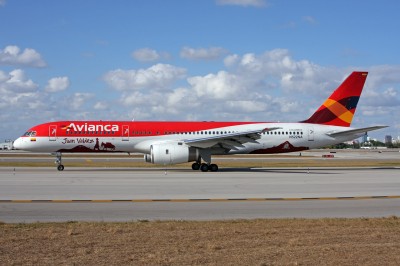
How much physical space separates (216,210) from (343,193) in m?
7.27

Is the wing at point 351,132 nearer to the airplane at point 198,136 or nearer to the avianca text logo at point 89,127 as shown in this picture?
the airplane at point 198,136

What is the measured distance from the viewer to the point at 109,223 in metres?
11.8

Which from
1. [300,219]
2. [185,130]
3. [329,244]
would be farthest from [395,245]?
[185,130]

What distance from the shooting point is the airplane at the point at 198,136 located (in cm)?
3472

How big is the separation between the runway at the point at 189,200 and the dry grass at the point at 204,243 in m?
1.91

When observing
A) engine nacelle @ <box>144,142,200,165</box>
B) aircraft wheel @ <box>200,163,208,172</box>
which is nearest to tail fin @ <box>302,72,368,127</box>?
aircraft wheel @ <box>200,163,208,172</box>

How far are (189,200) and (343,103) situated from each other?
25.5 metres

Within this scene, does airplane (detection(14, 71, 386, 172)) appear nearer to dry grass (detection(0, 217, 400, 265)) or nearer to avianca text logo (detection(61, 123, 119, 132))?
avianca text logo (detection(61, 123, 119, 132))

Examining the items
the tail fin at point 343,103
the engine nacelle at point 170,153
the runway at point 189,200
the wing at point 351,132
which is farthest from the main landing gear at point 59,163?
the wing at point 351,132

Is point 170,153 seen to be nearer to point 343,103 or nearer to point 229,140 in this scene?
point 229,140

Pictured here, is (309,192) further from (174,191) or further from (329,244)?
(329,244)

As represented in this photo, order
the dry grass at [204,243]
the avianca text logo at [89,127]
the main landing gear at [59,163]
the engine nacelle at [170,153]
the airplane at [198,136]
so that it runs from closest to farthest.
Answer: the dry grass at [204,243], the engine nacelle at [170,153], the main landing gear at [59,163], the airplane at [198,136], the avianca text logo at [89,127]

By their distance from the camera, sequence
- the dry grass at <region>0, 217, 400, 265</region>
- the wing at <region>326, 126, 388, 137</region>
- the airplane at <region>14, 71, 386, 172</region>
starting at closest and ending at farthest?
1. the dry grass at <region>0, 217, 400, 265</region>
2. the airplane at <region>14, 71, 386, 172</region>
3. the wing at <region>326, 126, 388, 137</region>

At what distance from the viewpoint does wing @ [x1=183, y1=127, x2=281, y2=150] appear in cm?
3422
